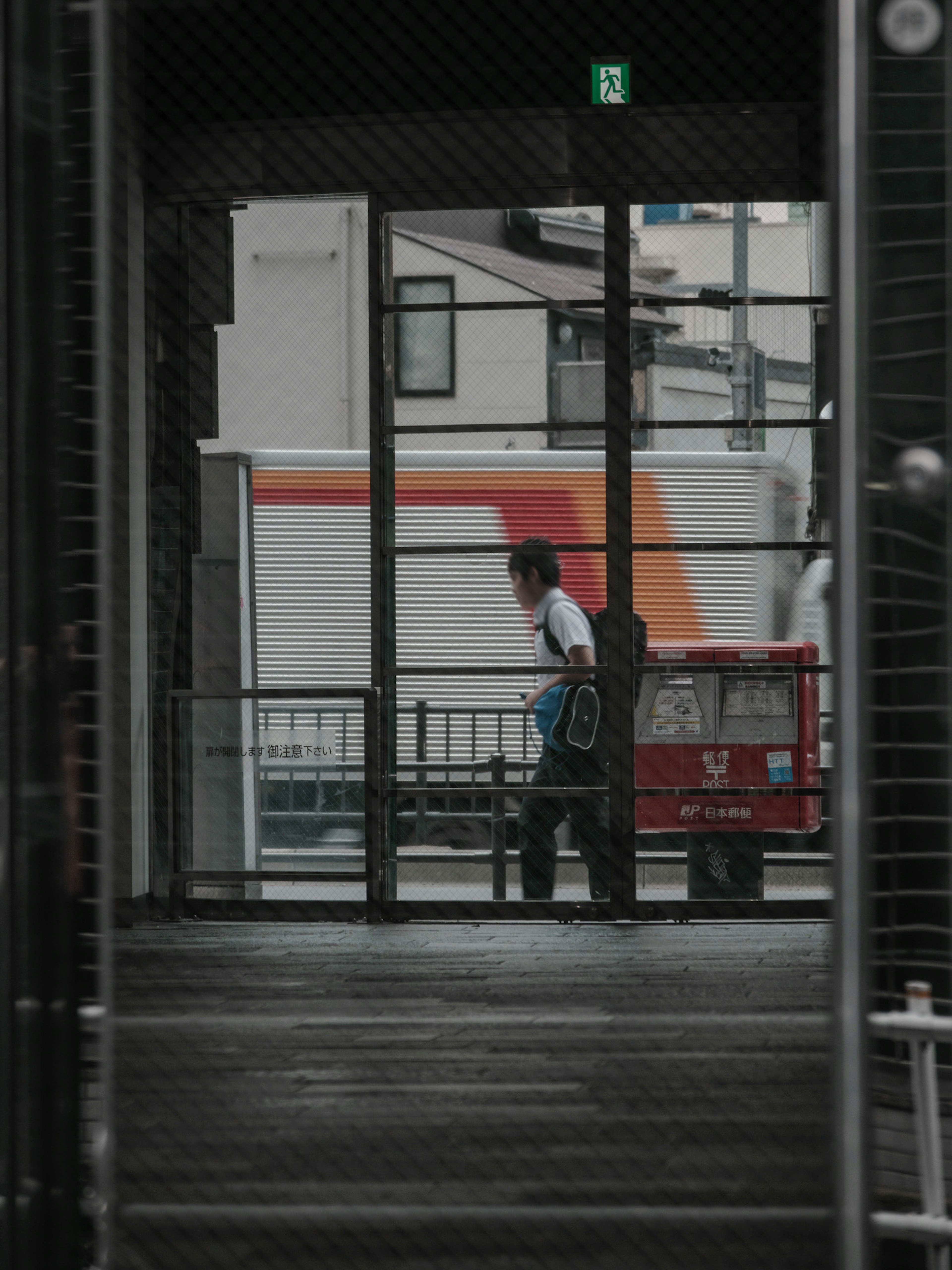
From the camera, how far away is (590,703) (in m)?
5.08

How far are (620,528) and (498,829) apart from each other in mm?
1108

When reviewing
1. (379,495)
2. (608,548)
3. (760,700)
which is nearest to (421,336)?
(379,495)

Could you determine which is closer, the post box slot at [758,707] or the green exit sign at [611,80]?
the green exit sign at [611,80]

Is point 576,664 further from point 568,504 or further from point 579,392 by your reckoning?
point 579,392

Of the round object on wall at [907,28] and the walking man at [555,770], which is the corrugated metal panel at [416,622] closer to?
the walking man at [555,770]

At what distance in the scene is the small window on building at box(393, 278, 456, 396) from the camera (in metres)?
5.16

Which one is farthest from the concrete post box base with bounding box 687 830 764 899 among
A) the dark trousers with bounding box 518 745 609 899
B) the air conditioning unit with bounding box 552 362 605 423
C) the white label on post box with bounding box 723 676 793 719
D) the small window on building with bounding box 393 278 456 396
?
the small window on building with bounding box 393 278 456 396

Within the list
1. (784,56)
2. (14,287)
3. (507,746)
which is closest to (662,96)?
(784,56)

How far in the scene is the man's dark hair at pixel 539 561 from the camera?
510 cm

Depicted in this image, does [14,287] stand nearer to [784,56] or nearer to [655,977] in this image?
[655,977]

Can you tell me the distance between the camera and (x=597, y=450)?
5090 mm

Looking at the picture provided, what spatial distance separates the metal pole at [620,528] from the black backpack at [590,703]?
0.03 meters

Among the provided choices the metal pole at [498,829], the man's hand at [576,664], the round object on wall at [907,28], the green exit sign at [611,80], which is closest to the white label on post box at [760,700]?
the man's hand at [576,664]

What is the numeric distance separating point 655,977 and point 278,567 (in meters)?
2.10
